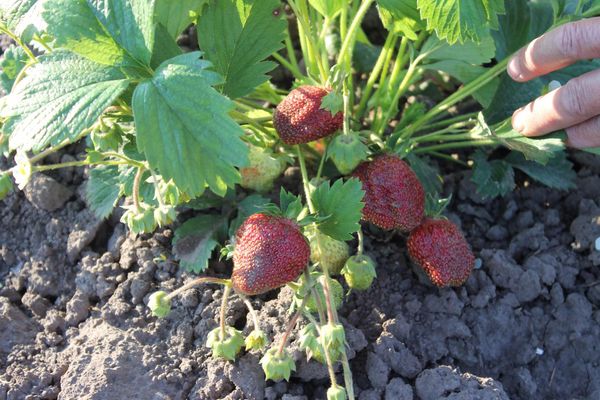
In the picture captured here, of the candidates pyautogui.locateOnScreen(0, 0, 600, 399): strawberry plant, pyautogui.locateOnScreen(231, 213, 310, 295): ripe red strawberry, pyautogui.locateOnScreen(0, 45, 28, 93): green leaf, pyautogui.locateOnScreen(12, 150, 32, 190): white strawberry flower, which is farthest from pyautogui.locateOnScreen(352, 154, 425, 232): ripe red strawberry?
pyautogui.locateOnScreen(0, 45, 28, 93): green leaf

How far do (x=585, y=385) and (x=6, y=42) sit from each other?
5.55 feet

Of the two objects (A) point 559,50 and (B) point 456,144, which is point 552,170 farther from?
(A) point 559,50

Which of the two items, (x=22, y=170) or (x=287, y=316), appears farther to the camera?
(x=287, y=316)

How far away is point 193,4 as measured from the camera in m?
1.56

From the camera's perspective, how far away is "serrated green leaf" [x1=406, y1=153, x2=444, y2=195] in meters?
1.76

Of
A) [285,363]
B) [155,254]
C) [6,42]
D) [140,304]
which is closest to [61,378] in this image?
[140,304]

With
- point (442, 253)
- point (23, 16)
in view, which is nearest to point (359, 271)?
point (442, 253)

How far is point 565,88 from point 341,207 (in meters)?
0.53

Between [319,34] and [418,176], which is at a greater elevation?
[319,34]

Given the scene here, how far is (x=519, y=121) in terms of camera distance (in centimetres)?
160

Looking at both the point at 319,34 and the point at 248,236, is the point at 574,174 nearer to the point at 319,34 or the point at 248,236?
the point at 319,34

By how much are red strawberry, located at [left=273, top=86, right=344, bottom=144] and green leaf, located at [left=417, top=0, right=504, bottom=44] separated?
28 centimetres

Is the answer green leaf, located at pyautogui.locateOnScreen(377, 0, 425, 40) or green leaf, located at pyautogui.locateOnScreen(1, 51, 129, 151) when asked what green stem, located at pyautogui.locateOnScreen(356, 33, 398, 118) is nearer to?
green leaf, located at pyautogui.locateOnScreen(377, 0, 425, 40)

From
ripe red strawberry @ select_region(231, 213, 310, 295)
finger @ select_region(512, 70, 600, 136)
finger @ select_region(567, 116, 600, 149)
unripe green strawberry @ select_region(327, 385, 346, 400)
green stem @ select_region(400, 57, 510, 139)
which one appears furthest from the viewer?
green stem @ select_region(400, 57, 510, 139)
